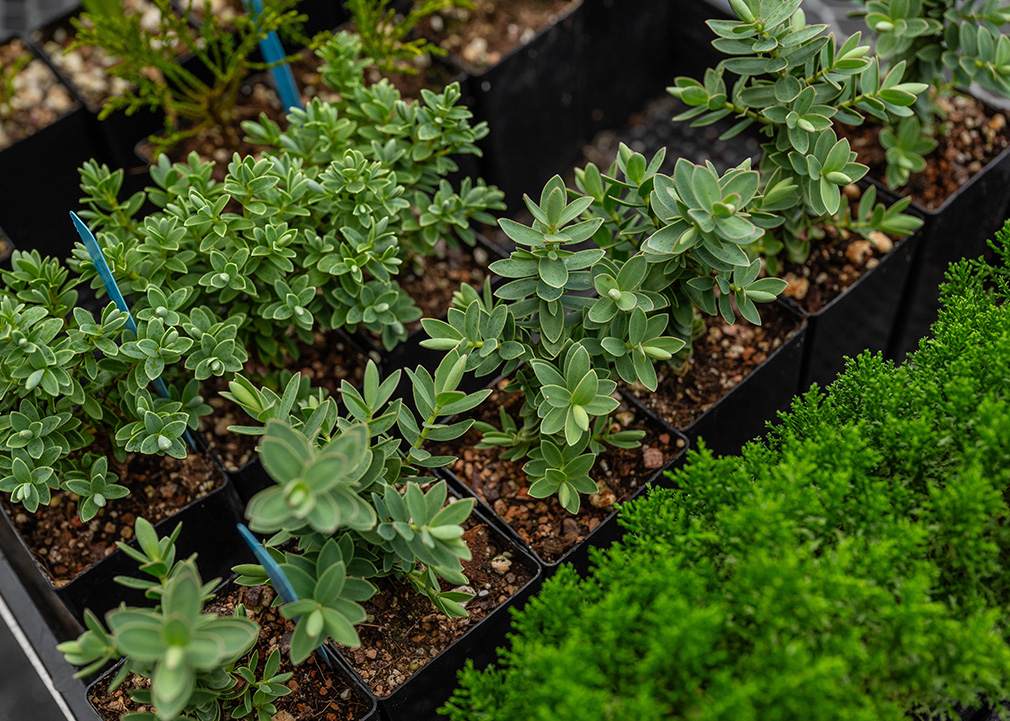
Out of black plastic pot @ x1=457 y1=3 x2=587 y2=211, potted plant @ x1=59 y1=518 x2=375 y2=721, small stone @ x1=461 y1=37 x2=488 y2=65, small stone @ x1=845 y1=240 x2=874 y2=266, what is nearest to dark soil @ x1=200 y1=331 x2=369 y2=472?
potted plant @ x1=59 y1=518 x2=375 y2=721

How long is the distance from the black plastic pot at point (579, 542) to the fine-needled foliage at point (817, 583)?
27 centimetres

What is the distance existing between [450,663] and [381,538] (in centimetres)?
30

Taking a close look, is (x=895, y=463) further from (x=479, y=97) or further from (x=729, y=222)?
(x=479, y=97)

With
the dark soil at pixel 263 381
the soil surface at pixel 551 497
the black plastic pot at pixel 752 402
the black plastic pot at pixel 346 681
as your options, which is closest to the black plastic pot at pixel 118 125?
the dark soil at pixel 263 381

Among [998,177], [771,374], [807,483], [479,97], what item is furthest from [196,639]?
[998,177]

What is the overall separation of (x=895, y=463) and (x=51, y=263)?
1387 millimetres

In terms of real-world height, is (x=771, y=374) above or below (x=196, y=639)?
below

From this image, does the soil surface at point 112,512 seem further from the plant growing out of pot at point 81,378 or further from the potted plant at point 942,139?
the potted plant at point 942,139

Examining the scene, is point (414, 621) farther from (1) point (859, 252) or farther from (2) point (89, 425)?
(1) point (859, 252)

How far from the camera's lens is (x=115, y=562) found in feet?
5.27

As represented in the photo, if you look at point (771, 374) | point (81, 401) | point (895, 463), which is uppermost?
point (81, 401)

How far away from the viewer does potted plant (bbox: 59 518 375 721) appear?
0.96 metres

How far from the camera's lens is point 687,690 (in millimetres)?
994

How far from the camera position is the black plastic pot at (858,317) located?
74.0 inches
